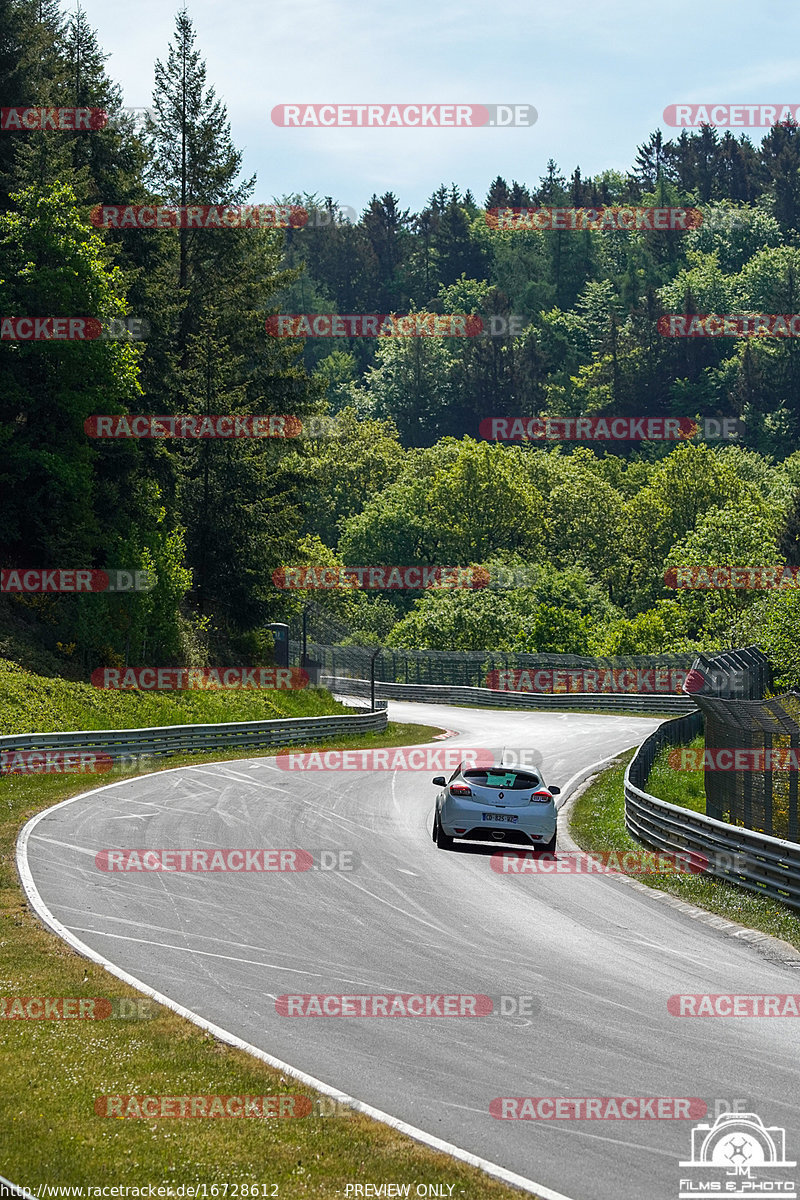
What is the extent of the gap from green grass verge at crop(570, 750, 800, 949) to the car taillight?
6.34 ft

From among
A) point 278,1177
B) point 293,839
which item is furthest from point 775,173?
point 278,1177

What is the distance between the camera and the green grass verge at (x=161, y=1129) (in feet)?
23.6

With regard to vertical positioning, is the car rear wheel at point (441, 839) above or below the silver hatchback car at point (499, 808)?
below

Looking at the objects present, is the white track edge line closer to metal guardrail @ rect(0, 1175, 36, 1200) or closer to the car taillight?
metal guardrail @ rect(0, 1175, 36, 1200)

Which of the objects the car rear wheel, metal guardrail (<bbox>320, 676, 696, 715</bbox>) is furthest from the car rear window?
metal guardrail (<bbox>320, 676, 696, 715</bbox>)

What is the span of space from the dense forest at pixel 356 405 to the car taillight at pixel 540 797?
2413 cm

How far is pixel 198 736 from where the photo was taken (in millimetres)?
36594

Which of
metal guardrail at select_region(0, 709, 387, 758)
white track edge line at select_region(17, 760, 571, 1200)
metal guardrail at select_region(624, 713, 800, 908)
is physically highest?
white track edge line at select_region(17, 760, 571, 1200)

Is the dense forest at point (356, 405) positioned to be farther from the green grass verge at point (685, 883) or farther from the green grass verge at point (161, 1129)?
the green grass verge at point (161, 1129)

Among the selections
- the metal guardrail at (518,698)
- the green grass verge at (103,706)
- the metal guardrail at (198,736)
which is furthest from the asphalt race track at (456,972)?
the metal guardrail at (518,698)

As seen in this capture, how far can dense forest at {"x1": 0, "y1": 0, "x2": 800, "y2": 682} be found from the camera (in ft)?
146

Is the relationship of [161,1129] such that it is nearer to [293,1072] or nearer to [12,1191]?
[293,1072]

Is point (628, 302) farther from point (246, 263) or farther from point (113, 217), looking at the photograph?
point (113, 217)

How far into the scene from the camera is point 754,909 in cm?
1591
